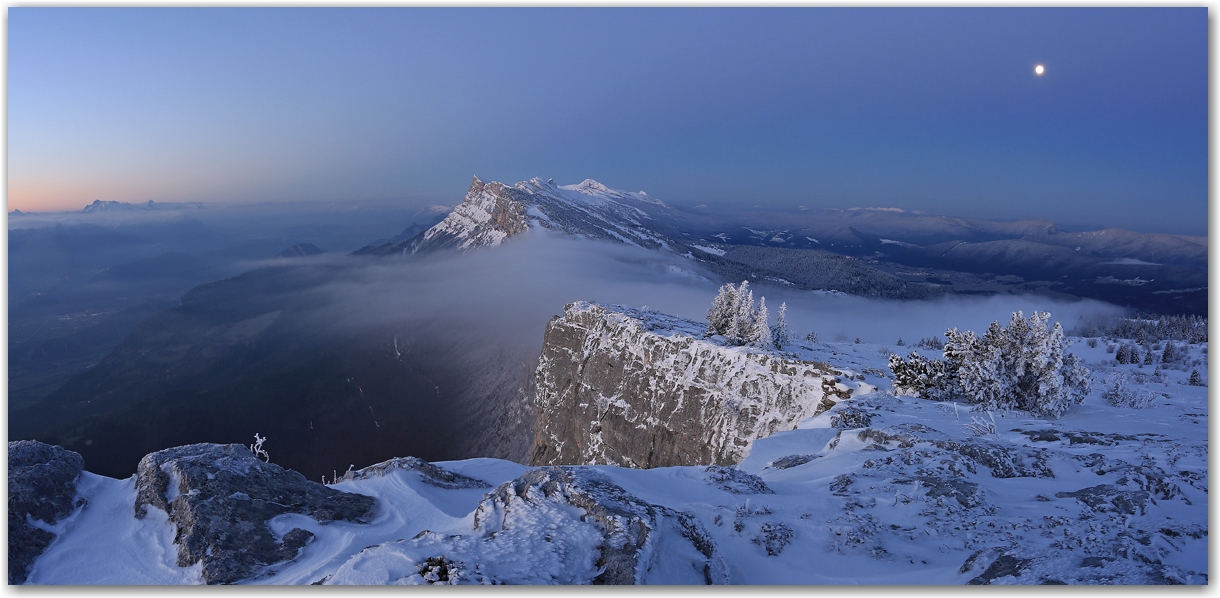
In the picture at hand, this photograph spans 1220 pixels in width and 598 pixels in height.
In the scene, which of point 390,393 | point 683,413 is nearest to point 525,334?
point 390,393

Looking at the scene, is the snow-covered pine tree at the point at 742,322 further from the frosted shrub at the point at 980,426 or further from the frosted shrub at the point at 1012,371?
the frosted shrub at the point at 980,426

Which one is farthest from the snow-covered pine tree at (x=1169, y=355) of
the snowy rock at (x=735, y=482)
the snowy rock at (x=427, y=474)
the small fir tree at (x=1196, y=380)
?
the snowy rock at (x=427, y=474)

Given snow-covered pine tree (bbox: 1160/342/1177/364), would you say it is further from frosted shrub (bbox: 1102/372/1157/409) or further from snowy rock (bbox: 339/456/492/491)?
snowy rock (bbox: 339/456/492/491)

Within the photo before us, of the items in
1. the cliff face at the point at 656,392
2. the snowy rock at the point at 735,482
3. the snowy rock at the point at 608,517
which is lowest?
the cliff face at the point at 656,392

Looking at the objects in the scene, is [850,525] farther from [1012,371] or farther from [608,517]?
[1012,371]

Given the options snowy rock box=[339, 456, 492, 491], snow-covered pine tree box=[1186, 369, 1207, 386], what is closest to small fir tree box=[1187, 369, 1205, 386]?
snow-covered pine tree box=[1186, 369, 1207, 386]

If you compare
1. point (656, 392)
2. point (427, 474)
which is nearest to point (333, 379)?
point (656, 392)

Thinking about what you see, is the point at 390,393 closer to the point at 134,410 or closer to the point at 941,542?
the point at 134,410
